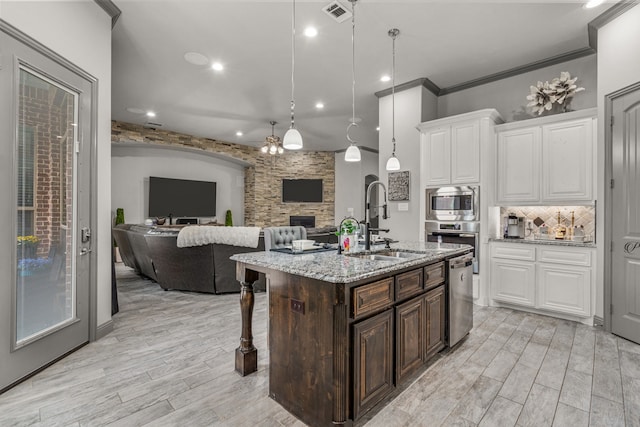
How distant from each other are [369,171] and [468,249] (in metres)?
6.97

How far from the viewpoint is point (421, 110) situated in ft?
15.2

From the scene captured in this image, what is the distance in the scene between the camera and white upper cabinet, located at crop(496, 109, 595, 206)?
11.3 ft

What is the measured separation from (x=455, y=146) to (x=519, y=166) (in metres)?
0.79

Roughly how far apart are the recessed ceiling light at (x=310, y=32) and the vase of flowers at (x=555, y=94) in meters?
2.72

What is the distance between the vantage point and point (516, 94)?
14.2 feet

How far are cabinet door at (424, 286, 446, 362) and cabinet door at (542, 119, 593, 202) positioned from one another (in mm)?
2270

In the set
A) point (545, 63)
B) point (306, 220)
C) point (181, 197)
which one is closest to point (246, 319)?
point (545, 63)

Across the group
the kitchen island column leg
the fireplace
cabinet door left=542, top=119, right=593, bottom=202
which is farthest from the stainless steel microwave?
the fireplace

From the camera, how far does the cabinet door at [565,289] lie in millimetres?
3312

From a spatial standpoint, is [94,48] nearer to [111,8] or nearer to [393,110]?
[111,8]

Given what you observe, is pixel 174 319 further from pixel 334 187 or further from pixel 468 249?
pixel 334 187

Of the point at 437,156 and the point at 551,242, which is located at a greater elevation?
the point at 437,156

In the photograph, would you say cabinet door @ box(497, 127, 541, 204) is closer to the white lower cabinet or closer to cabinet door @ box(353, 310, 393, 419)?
the white lower cabinet

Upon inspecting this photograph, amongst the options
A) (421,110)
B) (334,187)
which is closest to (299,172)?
(334,187)
